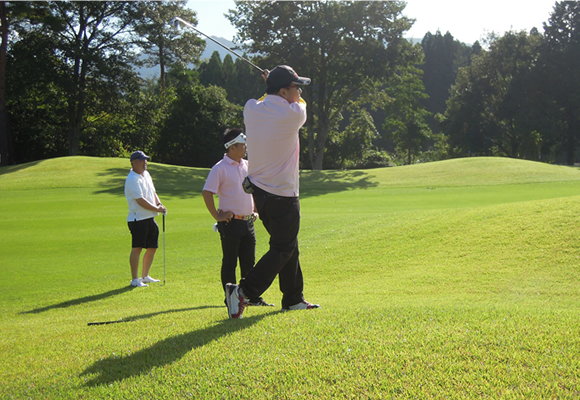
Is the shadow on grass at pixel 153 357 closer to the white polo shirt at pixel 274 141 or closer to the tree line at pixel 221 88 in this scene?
the white polo shirt at pixel 274 141

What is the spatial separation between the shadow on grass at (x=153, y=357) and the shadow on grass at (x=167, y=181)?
19659 mm

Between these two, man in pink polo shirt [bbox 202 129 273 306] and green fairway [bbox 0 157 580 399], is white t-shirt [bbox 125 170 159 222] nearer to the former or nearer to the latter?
green fairway [bbox 0 157 580 399]

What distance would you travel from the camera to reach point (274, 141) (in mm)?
4805

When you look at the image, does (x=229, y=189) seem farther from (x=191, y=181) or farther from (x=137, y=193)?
(x=191, y=181)

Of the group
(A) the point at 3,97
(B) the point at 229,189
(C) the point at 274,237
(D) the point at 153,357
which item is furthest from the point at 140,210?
(A) the point at 3,97

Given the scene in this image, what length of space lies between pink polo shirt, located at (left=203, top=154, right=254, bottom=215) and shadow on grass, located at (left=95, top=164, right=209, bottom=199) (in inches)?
692

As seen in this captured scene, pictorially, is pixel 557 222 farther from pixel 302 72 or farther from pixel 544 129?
pixel 544 129

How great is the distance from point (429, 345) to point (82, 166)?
3105cm

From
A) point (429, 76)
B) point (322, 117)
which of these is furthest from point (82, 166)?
point (429, 76)

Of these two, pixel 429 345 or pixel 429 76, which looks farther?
pixel 429 76

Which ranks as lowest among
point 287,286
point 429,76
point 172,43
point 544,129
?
point 287,286

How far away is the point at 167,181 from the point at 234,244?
24857 millimetres

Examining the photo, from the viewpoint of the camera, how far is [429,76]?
331ft

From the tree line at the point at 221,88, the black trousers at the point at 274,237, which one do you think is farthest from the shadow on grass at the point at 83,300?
the tree line at the point at 221,88
